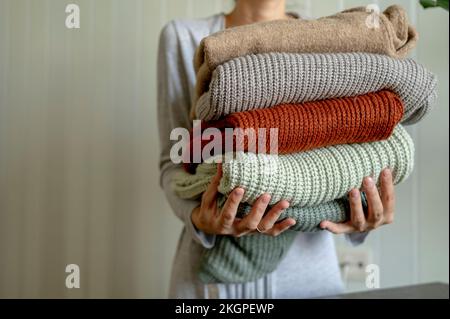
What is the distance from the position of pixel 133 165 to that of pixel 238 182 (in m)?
0.35

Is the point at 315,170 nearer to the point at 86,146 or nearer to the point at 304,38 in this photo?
the point at 304,38

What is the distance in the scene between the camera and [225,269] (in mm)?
559

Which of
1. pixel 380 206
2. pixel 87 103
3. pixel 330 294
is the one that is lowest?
pixel 330 294

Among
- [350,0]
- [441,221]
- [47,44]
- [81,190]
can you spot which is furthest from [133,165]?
[441,221]

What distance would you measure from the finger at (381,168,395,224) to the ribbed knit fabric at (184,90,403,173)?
0.13 ft

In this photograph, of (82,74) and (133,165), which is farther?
(133,165)

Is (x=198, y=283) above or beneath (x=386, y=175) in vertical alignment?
beneath

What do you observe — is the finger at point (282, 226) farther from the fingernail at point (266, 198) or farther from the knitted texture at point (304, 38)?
the knitted texture at point (304, 38)

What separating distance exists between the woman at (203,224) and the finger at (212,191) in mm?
13

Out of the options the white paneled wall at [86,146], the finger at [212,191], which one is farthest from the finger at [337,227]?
the white paneled wall at [86,146]

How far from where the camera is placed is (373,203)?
18.6 inches

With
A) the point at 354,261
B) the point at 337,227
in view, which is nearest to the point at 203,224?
the point at 337,227

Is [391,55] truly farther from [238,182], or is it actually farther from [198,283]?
[198,283]

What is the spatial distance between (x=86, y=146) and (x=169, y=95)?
0.13 metres
